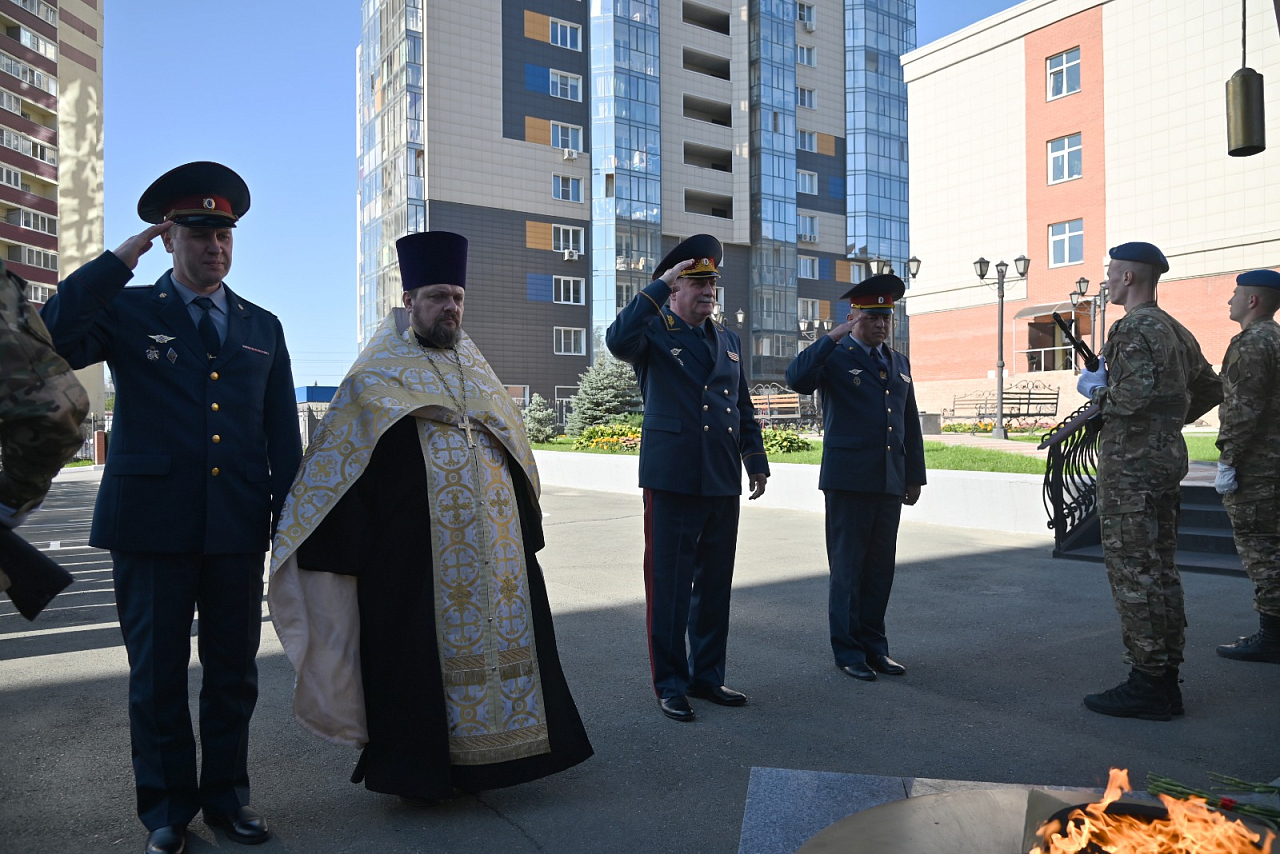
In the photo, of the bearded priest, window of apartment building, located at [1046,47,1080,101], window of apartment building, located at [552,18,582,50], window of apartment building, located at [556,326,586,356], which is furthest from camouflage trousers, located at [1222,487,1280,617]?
window of apartment building, located at [552,18,582,50]

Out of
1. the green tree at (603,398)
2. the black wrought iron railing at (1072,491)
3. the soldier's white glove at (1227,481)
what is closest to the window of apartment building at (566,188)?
the green tree at (603,398)

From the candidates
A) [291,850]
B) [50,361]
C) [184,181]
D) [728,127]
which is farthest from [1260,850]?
[728,127]

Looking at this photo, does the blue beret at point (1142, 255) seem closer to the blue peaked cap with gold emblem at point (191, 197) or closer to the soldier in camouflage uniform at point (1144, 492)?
the soldier in camouflage uniform at point (1144, 492)

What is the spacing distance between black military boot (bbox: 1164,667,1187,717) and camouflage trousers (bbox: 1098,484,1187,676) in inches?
1.9

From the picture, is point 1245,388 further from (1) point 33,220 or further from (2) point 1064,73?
(1) point 33,220

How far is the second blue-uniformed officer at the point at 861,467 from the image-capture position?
18.0 ft

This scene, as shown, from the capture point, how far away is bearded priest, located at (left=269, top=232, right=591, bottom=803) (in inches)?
135

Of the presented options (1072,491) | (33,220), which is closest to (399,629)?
(1072,491)

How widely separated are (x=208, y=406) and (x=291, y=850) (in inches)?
62.3

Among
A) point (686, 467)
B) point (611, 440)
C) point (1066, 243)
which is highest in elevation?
point (1066, 243)

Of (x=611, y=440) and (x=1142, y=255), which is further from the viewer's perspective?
(x=611, y=440)

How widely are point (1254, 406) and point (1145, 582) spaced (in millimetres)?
1930

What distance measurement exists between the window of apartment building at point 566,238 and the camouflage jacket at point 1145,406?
42.7m

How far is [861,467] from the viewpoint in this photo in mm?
5504
